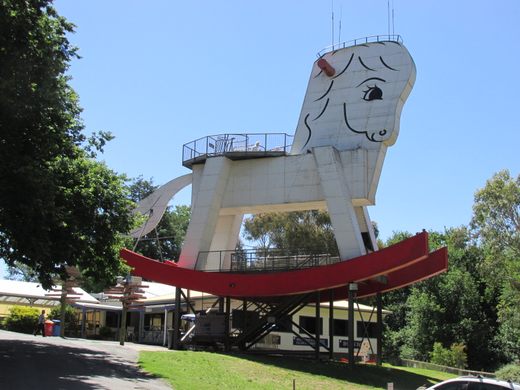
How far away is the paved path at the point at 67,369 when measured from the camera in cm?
1546

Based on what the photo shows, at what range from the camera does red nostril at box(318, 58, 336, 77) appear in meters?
30.6

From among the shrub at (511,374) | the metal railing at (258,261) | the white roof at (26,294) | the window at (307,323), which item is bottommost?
the shrub at (511,374)

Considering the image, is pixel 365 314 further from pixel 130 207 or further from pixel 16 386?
pixel 16 386

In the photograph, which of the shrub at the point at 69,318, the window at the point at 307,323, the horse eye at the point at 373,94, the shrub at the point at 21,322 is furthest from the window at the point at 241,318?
the shrub at the point at 69,318

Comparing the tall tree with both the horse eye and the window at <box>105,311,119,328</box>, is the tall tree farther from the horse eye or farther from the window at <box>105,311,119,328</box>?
the window at <box>105,311,119,328</box>

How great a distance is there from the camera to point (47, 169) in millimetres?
18234

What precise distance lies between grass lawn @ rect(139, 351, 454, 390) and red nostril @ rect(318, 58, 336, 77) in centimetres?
1461

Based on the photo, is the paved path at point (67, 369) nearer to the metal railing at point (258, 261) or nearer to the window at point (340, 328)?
the metal railing at point (258, 261)

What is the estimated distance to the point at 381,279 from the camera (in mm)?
28578

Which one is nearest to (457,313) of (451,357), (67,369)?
(451,357)

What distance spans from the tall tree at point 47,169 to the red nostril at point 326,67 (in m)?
13.3

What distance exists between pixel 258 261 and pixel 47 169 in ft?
48.0

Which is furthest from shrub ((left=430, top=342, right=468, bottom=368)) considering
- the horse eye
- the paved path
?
the paved path

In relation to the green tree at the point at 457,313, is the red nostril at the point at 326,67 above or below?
above
